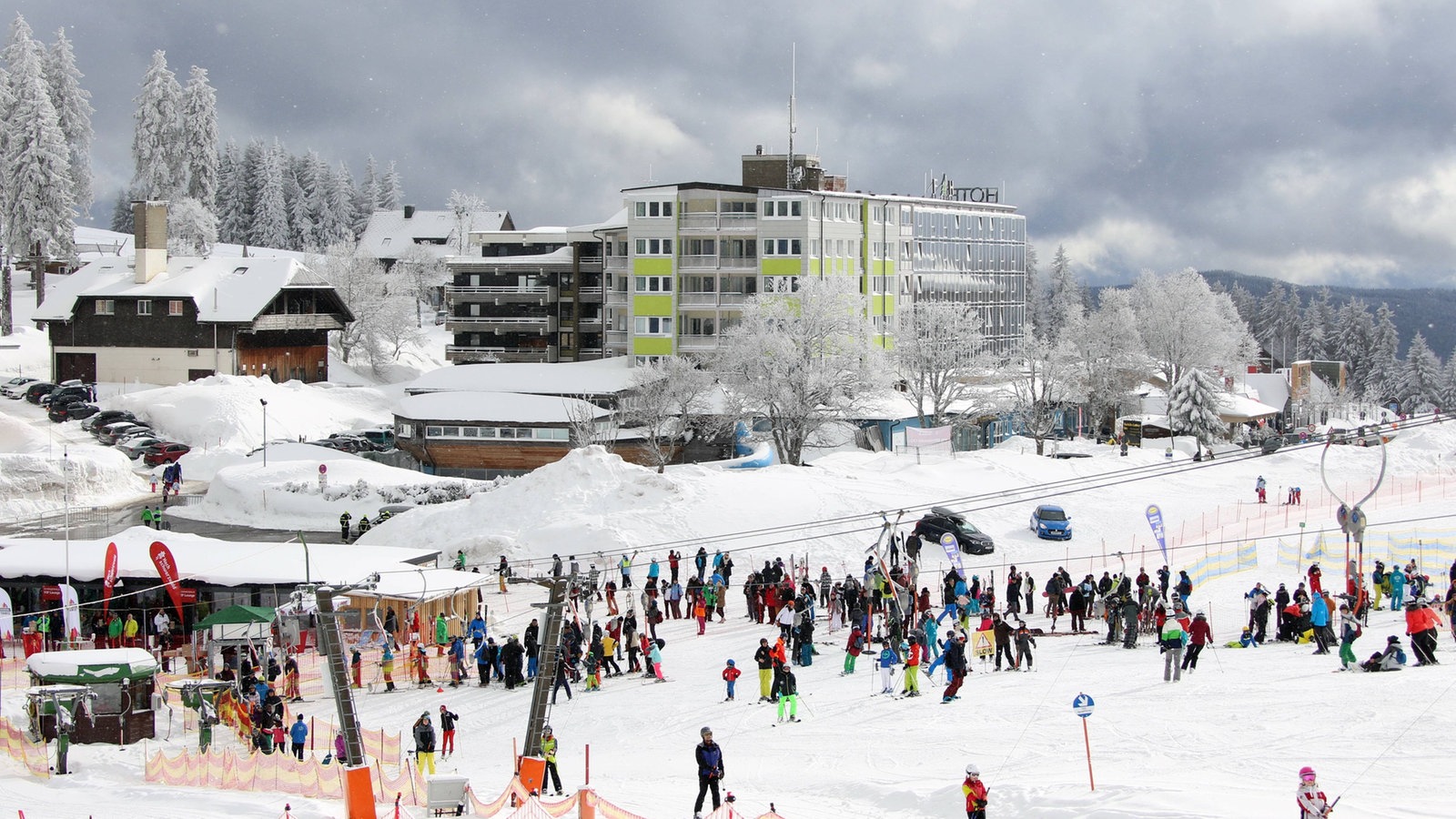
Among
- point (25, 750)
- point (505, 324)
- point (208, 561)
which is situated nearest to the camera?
point (25, 750)

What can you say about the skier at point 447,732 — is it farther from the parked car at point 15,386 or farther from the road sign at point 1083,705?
the parked car at point 15,386

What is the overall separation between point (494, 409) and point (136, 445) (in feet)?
50.2

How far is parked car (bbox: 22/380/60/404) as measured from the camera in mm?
64438

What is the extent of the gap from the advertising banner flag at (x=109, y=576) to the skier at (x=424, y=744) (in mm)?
13274

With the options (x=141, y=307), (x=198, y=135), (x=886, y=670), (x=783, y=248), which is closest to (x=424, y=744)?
(x=886, y=670)

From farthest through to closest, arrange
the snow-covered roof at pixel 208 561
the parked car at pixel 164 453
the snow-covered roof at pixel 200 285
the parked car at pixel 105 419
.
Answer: the snow-covered roof at pixel 200 285, the parked car at pixel 105 419, the parked car at pixel 164 453, the snow-covered roof at pixel 208 561

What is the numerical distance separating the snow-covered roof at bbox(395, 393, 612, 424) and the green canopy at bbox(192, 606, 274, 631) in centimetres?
2983

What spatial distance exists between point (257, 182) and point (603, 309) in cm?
6584

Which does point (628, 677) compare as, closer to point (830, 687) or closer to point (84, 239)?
point (830, 687)

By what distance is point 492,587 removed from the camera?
35.9 m

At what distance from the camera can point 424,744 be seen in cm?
1967

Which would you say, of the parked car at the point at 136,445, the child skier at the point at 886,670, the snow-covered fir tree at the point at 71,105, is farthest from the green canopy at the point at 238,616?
the snow-covered fir tree at the point at 71,105

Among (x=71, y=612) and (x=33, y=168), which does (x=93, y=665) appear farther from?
(x=33, y=168)

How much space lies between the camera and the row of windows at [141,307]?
229 feet
